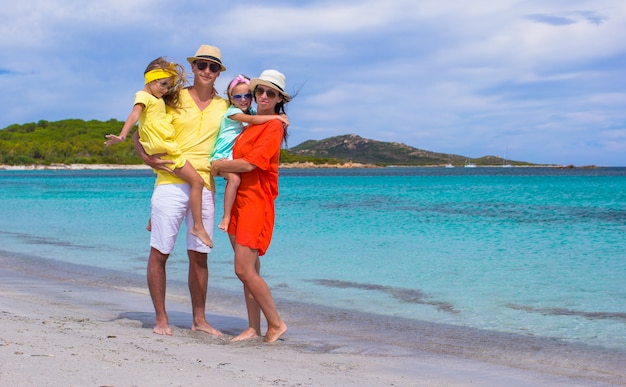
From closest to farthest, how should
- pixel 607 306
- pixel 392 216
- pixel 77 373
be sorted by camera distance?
pixel 77 373 → pixel 607 306 → pixel 392 216

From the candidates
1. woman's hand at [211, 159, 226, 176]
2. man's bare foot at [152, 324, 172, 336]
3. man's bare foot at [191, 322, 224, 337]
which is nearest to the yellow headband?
woman's hand at [211, 159, 226, 176]

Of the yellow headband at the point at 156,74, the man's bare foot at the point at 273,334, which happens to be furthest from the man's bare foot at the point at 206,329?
the yellow headband at the point at 156,74

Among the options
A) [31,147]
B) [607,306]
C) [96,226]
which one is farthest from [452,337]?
[31,147]

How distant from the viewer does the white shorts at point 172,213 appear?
15.9ft

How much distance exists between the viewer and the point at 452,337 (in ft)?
19.5

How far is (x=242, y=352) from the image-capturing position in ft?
14.8

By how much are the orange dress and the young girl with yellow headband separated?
0.26 metres

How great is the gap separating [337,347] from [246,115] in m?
1.84

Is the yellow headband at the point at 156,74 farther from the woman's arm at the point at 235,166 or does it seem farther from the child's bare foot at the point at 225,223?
the child's bare foot at the point at 225,223

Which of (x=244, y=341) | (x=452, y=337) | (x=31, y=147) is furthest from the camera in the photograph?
(x=31, y=147)

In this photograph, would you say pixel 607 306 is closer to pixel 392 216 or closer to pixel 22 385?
pixel 22 385

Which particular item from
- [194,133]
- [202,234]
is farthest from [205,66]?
[202,234]

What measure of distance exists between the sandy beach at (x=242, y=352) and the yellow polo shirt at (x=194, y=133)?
3.68ft

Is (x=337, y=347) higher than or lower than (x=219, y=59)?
lower
